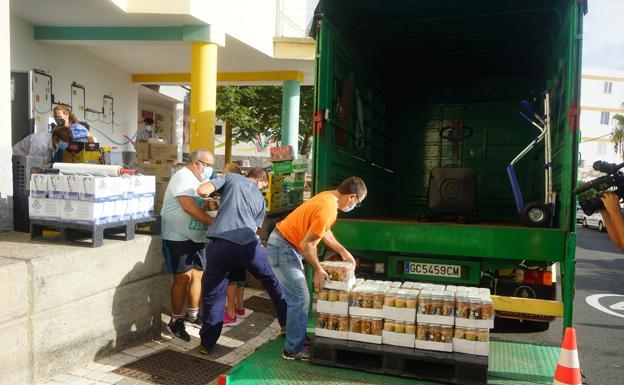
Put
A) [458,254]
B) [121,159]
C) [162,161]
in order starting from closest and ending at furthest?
[458,254] < [162,161] < [121,159]

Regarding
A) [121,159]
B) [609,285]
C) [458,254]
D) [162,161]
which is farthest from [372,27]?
[121,159]

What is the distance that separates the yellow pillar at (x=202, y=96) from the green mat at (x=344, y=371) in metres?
5.60

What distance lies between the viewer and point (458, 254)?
4.48 metres

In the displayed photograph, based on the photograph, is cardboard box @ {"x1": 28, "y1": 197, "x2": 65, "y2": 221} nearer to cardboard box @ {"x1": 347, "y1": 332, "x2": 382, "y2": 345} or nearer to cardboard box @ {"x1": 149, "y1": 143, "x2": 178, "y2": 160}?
cardboard box @ {"x1": 347, "y1": 332, "x2": 382, "y2": 345}

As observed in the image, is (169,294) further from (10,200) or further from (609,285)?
(609,285)

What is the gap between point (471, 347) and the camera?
12.3 feet

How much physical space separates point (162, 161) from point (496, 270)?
22.3ft

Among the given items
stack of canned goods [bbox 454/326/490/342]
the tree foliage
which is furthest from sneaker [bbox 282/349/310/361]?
the tree foliage

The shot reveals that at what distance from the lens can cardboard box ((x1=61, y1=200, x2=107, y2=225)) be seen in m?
4.18

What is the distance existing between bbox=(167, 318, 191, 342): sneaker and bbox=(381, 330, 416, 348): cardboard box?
2027 mm

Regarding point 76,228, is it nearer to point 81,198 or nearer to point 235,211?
point 81,198

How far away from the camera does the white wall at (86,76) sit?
9797 mm

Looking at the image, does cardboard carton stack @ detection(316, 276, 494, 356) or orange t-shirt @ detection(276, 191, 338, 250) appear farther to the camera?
orange t-shirt @ detection(276, 191, 338, 250)

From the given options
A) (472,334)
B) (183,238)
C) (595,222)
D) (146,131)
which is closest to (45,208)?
(183,238)
